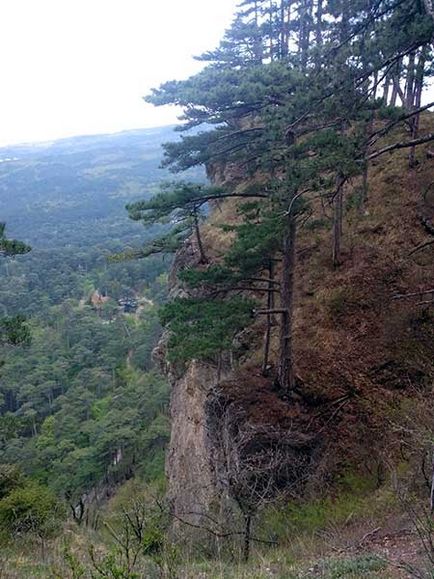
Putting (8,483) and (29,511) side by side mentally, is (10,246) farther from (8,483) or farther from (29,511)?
(8,483)

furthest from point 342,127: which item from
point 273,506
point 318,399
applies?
point 273,506

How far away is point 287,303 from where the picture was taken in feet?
33.3

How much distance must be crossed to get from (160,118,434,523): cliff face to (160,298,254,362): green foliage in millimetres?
1750

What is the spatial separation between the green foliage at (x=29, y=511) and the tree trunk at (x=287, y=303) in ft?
19.0

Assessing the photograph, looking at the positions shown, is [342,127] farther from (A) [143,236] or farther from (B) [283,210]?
(A) [143,236]

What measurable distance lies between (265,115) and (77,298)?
65958mm

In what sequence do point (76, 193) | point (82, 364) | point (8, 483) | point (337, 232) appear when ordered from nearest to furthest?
point (8, 483), point (337, 232), point (82, 364), point (76, 193)

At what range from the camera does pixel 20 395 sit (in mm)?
47531

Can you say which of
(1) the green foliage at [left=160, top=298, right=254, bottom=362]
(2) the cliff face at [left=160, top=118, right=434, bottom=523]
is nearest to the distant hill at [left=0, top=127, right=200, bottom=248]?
(2) the cliff face at [left=160, top=118, right=434, bottom=523]

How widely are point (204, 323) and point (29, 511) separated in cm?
520

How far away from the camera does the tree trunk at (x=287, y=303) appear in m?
9.95

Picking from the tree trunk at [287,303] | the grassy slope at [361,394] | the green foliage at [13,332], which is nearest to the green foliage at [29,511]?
the grassy slope at [361,394]

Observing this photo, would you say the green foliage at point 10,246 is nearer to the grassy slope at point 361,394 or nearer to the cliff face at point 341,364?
the cliff face at point 341,364

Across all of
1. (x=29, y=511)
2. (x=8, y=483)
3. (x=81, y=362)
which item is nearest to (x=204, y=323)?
(x=29, y=511)
